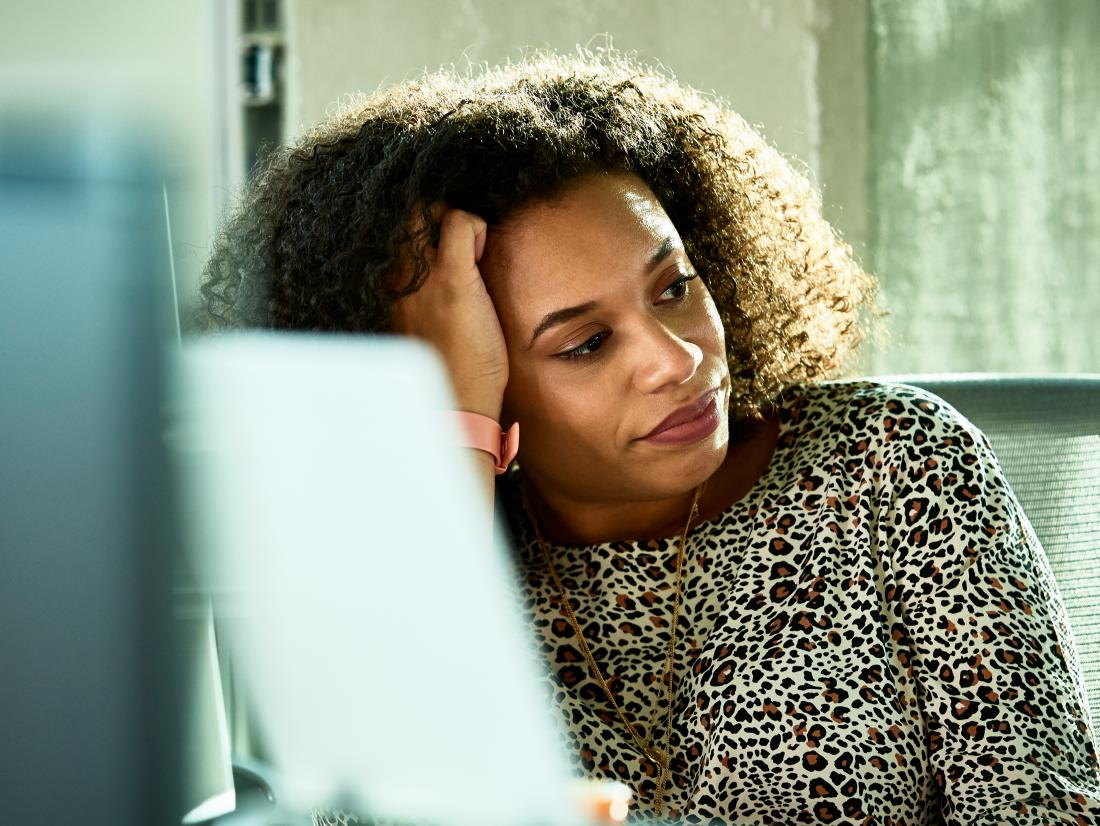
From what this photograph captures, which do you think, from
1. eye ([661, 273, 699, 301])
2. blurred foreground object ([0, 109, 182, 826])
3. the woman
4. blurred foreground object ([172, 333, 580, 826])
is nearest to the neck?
the woman

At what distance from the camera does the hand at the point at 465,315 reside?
1255 millimetres

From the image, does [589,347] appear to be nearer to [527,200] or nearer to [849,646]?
[527,200]

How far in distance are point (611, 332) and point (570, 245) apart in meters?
0.10

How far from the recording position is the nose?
1.22 m

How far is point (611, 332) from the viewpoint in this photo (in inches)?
49.3

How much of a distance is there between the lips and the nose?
0.03 metres

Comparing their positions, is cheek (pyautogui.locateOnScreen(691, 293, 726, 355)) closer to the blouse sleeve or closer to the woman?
the woman

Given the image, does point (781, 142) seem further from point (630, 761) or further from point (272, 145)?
point (630, 761)

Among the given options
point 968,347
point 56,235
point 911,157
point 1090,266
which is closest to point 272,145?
point 911,157

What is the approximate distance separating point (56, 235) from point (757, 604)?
1.04 meters

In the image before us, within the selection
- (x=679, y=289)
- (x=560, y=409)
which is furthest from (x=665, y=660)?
(x=679, y=289)

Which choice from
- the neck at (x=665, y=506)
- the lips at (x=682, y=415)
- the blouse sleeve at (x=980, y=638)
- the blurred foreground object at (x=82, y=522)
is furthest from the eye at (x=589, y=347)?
the blurred foreground object at (x=82, y=522)

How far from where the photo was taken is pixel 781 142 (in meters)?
2.60

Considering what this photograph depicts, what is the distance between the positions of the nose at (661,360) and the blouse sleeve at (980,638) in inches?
9.6
